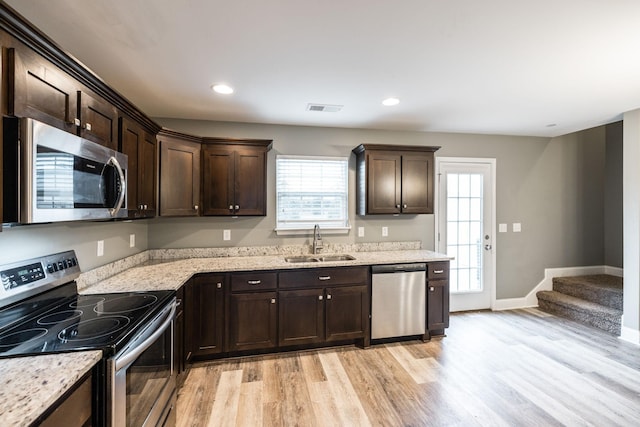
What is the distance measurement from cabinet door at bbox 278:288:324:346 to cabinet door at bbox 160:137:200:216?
4.29ft

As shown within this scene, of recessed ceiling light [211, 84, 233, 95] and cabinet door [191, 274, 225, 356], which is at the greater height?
recessed ceiling light [211, 84, 233, 95]

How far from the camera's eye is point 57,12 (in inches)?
63.3

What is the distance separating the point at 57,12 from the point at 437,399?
3.50 meters

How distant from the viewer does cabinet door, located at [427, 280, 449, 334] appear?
3.32 m

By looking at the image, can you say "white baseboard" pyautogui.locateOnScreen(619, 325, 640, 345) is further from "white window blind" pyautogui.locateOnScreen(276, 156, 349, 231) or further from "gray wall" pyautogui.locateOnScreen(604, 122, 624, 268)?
"white window blind" pyautogui.locateOnScreen(276, 156, 349, 231)

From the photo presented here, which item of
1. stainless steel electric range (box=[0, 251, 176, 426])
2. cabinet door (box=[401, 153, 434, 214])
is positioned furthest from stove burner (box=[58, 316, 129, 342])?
cabinet door (box=[401, 153, 434, 214])

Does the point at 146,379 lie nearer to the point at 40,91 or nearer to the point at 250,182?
the point at 40,91

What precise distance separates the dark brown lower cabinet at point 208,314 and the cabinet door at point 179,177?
726 millimetres

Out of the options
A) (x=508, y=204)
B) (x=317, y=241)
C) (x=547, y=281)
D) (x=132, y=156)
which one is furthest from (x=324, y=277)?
(x=547, y=281)

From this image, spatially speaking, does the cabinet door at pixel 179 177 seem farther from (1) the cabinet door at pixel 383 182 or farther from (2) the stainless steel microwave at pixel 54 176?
(1) the cabinet door at pixel 383 182

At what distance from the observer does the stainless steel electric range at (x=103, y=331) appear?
122 cm

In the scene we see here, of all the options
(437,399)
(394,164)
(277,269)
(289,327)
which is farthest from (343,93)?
(437,399)

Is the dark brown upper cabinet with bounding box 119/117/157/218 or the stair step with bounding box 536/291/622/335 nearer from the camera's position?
the dark brown upper cabinet with bounding box 119/117/157/218

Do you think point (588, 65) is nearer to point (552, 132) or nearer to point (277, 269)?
point (552, 132)
